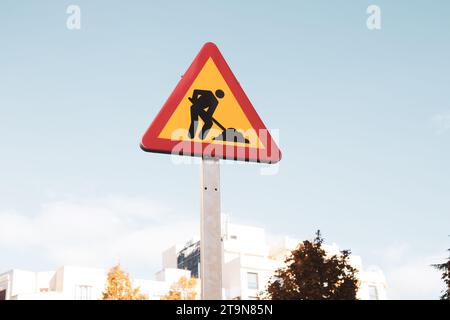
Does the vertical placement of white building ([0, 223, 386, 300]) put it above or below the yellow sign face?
above

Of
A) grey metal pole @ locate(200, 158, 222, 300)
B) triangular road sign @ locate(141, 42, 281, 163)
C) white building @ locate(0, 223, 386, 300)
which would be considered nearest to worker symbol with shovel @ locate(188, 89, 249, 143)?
triangular road sign @ locate(141, 42, 281, 163)

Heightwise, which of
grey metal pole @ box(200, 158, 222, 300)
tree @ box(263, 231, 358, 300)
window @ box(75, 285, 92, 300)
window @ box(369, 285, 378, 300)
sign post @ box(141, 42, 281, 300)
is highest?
window @ box(369, 285, 378, 300)

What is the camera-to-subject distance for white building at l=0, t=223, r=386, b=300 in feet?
161

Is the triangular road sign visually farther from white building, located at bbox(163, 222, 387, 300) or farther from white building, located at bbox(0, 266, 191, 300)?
white building, located at bbox(163, 222, 387, 300)

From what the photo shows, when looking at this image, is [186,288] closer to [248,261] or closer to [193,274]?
[248,261]

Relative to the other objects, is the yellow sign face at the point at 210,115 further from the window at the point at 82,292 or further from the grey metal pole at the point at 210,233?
the window at the point at 82,292

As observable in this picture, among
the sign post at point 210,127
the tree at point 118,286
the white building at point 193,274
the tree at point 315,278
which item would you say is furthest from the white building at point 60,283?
the sign post at point 210,127

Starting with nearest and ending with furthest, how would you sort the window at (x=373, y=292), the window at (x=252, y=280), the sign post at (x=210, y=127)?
the sign post at (x=210, y=127), the window at (x=252, y=280), the window at (x=373, y=292)

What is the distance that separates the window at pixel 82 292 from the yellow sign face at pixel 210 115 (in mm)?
48077

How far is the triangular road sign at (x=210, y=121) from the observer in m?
3.28

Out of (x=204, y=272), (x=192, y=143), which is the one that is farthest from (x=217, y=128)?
(x=204, y=272)

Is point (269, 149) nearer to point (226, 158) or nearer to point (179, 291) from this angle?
Result: point (226, 158)

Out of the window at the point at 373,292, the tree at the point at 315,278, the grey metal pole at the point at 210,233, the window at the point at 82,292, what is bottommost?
the grey metal pole at the point at 210,233

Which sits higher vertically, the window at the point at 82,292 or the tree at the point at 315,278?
the window at the point at 82,292
